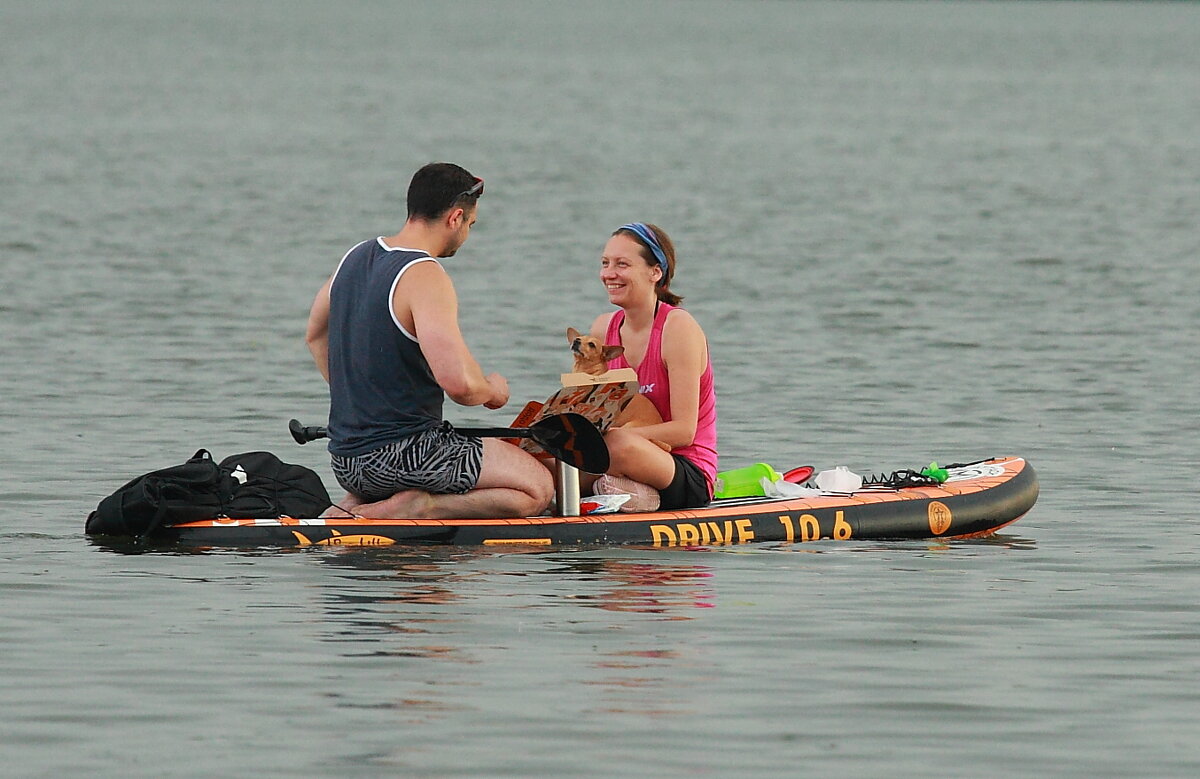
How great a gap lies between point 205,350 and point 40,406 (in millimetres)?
2991

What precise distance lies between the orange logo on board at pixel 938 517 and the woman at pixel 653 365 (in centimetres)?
107

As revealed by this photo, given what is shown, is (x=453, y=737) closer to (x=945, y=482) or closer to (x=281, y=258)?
(x=945, y=482)

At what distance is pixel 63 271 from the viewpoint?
22.4m

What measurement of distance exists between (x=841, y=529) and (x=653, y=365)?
114cm

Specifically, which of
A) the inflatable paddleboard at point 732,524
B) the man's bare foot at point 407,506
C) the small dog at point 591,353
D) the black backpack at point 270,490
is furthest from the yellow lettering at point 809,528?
the black backpack at point 270,490

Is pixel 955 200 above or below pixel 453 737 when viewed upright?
above

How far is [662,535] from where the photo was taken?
10.0m

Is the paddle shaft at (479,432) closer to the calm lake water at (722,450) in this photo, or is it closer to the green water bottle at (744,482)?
the calm lake water at (722,450)

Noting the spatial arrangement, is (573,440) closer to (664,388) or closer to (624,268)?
(664,388)

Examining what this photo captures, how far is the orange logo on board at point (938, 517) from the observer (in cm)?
1059

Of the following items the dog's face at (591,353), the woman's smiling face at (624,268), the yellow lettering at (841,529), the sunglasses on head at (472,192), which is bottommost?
the yellow lettering at (841,529)

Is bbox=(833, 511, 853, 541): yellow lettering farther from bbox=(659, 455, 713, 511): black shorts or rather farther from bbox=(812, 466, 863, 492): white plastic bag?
bbox=(659, 455, 713, 511): black shorts

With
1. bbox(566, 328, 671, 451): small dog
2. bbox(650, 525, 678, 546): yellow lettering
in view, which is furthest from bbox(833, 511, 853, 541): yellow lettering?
bbox(566, 328, 671, 451): small dog

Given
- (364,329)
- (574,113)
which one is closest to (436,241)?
(364,329)
